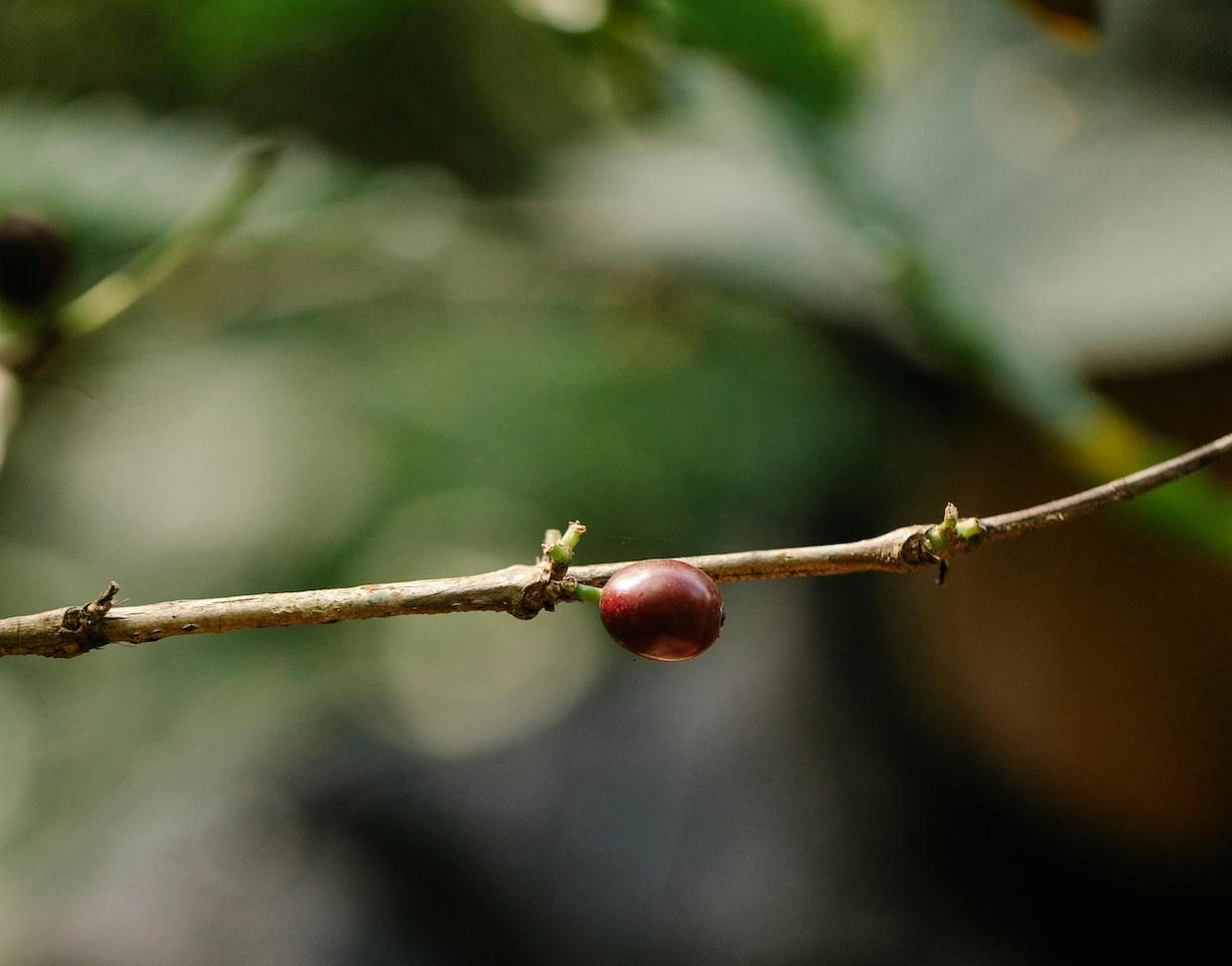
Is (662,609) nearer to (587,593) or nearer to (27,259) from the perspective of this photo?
(587,593)

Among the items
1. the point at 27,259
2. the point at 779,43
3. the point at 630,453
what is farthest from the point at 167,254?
the point at 630,453

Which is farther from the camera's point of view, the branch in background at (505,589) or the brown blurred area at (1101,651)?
the brown blurred area at (1101,651)

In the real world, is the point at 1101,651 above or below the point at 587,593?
above

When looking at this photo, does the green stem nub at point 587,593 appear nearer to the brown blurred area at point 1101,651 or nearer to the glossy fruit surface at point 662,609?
the glossy fruit surface at point 662,609

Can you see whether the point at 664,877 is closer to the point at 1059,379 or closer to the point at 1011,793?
the point at 1011,793

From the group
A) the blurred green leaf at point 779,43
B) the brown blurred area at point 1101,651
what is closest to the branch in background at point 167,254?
the blurred green leaf at point 779,43

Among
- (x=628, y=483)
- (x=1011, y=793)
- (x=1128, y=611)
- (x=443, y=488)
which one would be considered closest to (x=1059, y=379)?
(x=1128, y=611)

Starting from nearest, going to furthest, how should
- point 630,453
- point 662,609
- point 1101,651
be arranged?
1. point 662,609
2. point 1101,651
3. point 630,453
